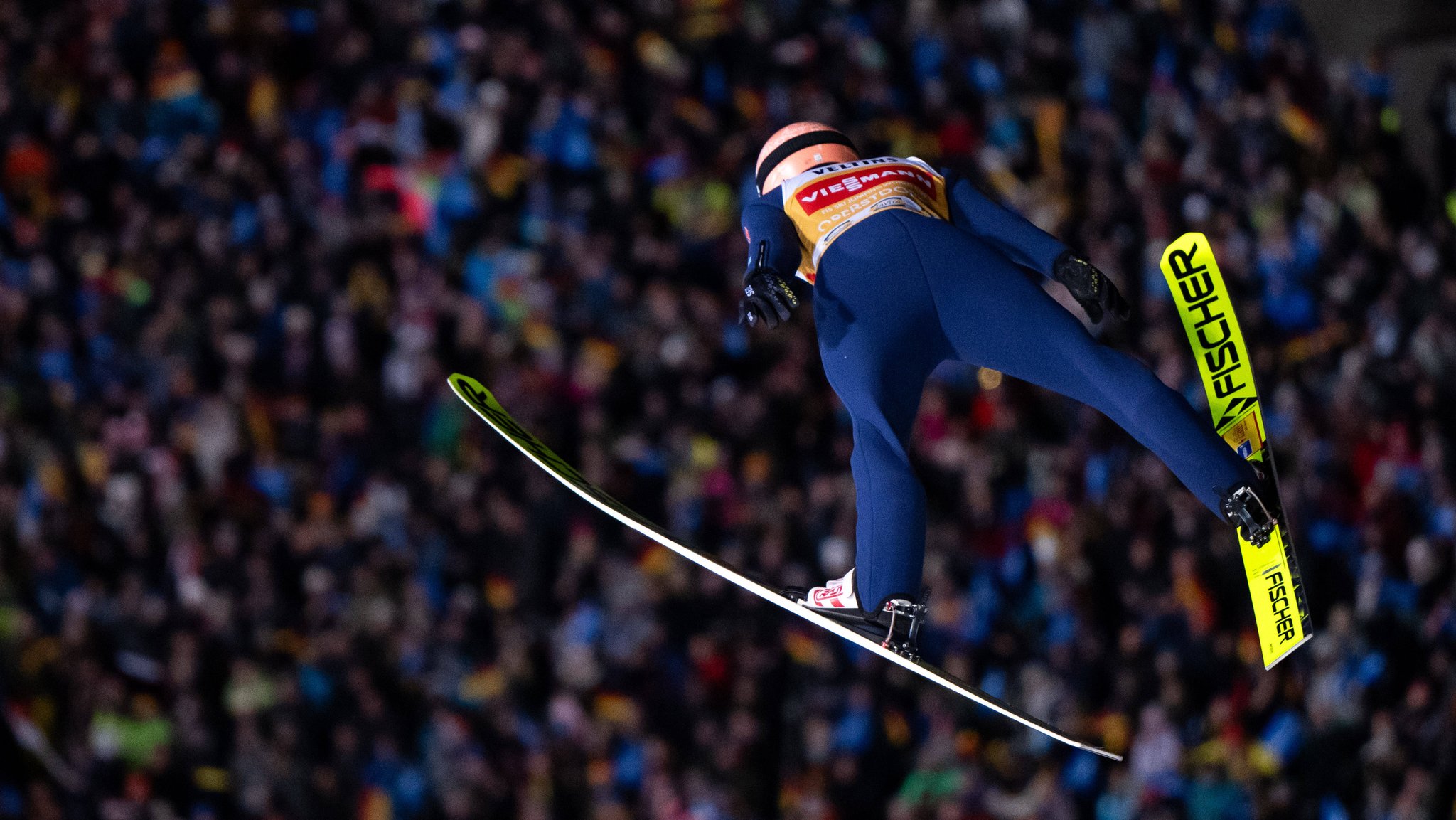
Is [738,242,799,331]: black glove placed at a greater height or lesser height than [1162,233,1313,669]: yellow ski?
lesser

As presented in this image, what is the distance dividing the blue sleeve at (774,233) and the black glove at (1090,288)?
616mm

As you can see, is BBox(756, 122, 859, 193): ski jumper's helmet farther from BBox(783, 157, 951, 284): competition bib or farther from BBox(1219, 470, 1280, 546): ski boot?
BBox(1219, 470, 1280, 546): ski boot

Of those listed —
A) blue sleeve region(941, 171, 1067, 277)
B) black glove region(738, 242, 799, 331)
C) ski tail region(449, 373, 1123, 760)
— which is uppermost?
blue sleeve region(941, 171, 1067, 277)

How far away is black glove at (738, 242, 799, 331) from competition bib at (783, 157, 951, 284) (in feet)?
1.06

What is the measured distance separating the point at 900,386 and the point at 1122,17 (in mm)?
6283

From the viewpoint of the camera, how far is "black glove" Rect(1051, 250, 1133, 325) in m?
3.70

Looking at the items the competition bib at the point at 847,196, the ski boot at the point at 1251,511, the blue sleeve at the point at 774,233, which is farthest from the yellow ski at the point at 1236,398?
the blue sleeve at the point at 774,233

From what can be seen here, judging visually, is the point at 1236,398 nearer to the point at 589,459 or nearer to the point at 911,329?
the point at 911,329

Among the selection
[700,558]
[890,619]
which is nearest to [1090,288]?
[890,619]

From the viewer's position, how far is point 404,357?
24.1 feet

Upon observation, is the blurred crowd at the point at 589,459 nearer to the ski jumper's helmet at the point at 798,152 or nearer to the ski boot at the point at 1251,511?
the ski jumper's helmet at the point at 798,152

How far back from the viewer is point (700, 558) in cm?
411

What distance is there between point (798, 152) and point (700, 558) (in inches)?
41.1

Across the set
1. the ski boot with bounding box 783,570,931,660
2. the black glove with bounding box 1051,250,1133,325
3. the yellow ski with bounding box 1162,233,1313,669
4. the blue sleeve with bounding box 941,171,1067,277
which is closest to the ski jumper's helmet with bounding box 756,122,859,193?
the blue sleeve with bounding box 941,171,1067,277
